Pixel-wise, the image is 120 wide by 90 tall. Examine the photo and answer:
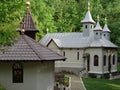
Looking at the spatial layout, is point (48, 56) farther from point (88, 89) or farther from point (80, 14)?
point (80, 14)

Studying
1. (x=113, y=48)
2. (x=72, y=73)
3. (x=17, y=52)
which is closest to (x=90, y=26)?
(x=113, y=48)

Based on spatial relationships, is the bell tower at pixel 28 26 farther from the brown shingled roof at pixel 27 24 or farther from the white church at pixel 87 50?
the white church at pixel 87 50

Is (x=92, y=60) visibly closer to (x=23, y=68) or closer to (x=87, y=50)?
(x=87, y=50)

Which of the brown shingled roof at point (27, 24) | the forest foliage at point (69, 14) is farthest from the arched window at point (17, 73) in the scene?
the forest foliage at point (69, 14)

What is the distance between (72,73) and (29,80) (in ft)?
77.9

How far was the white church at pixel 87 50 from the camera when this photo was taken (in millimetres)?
43750

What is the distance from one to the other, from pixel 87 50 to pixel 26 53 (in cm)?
2410

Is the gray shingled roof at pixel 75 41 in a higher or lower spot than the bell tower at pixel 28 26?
lower

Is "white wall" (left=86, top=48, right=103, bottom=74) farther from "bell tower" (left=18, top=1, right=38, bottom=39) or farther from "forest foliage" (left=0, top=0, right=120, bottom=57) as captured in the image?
"bell tower" (left=18, top=1, right=38, bottom=39)

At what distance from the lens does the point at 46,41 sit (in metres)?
49.0

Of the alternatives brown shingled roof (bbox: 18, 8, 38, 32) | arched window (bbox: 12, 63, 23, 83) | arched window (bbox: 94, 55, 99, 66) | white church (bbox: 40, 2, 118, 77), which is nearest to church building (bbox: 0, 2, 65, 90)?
arched window (bbox: 12, 63, 23, 83)

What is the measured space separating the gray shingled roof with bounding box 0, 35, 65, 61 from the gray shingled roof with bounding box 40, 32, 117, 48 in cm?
2147

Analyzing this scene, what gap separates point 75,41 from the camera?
46562 millimetres

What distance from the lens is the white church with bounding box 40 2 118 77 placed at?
4375cm
